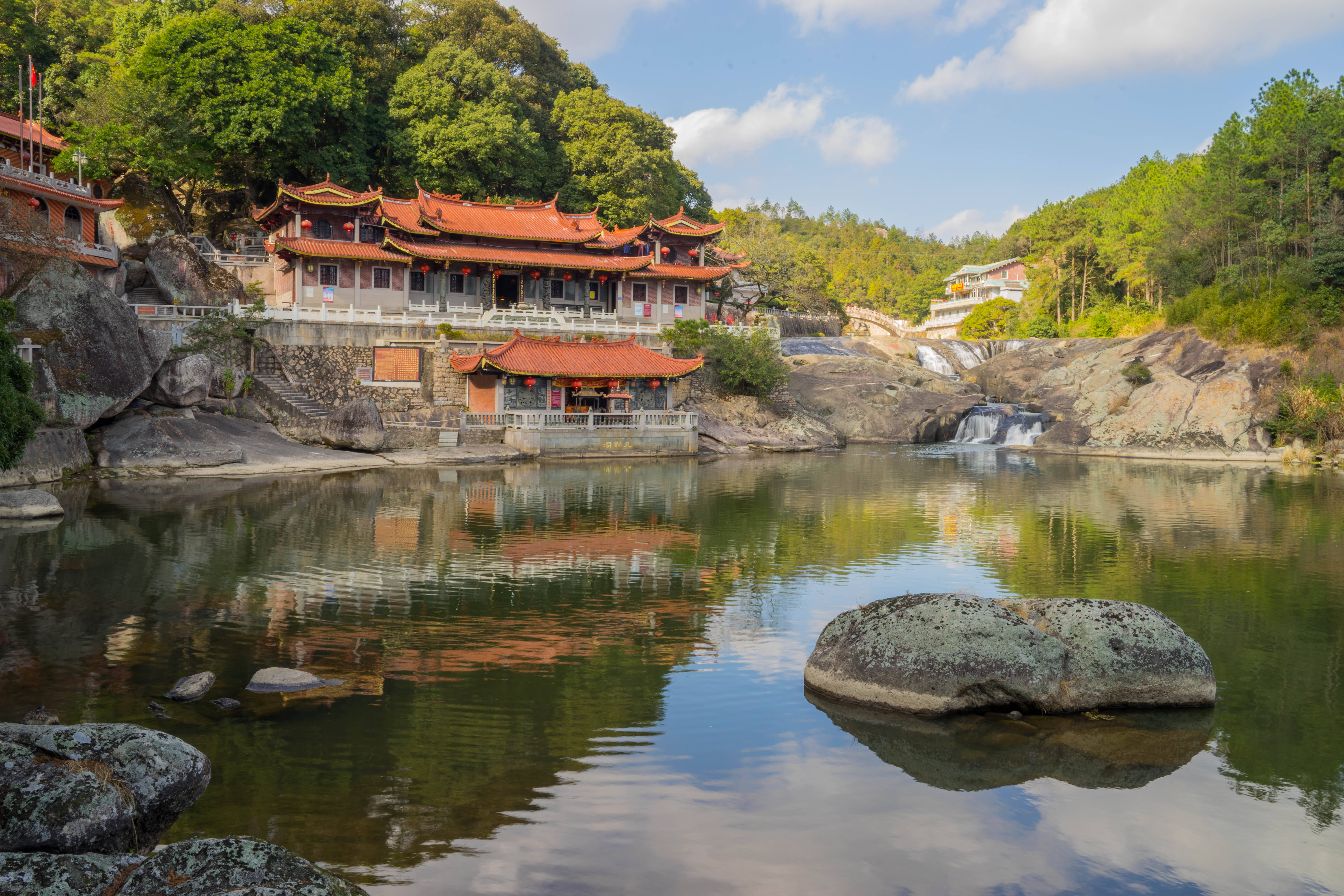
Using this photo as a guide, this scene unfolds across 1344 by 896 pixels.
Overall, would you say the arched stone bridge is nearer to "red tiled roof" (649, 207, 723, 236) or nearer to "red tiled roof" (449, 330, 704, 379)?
"red tiled roof" (649, 207, 723, 236)

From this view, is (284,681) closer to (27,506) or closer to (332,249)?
(27,506)

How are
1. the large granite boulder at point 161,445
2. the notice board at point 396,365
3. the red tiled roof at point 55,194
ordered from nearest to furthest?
the large granite boulder at point 161,445 → the red tiled roof at point 55,194 → the notice board at point 396,365

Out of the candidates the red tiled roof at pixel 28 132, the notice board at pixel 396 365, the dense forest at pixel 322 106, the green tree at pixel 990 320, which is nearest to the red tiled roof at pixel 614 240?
the dense forest at pixel 322 106

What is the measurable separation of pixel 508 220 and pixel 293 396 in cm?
1537

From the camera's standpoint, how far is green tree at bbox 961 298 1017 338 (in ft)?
250

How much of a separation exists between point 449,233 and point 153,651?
35.4 metres

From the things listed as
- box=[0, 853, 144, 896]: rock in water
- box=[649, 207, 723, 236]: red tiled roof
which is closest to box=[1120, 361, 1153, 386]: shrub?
box=[649, 207, 723, 236]: red tiled roof

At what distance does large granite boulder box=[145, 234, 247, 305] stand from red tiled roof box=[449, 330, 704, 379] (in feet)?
36.0

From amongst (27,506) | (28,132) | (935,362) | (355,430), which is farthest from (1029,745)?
(935,362)

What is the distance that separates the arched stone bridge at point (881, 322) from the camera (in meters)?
84.2

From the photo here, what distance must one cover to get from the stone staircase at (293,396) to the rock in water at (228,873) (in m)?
33.4

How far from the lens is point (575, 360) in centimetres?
4012

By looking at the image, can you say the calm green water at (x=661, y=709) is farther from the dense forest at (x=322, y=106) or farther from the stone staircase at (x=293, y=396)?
the dense forest at (x=322, y=106)

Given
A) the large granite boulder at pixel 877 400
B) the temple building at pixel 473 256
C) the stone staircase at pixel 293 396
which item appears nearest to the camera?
the stone staircase at pixel 293 396
